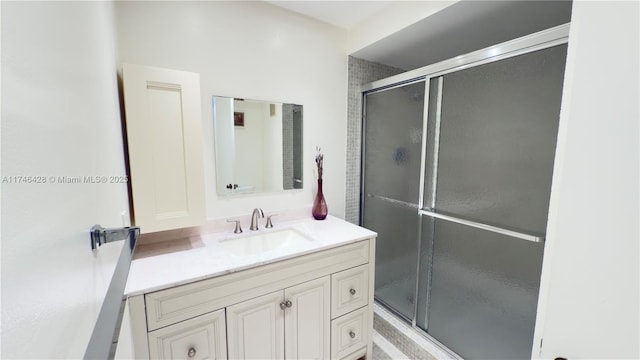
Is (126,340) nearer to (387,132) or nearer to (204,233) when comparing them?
(204,233)

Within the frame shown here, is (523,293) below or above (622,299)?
below

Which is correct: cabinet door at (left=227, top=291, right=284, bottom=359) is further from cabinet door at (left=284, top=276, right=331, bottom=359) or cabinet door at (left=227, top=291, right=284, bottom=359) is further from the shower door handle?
the shower door handle

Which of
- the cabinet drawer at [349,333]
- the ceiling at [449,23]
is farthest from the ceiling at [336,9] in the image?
the cabinet drawer at [349,333]

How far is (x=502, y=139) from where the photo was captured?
4.19ft

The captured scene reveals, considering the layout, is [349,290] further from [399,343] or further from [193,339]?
[193,339]

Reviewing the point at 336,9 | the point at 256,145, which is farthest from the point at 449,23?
the point at 256,145

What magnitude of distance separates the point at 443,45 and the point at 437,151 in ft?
2.87

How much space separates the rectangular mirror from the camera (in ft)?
5.08

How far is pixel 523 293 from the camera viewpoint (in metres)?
1.25

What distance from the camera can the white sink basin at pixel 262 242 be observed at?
1.49m

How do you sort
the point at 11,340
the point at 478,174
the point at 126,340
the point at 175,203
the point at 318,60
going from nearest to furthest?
the point at 11,340 < the point at 126,340 < the point at 175,203 < the point at 478,174 < the point at 318,60

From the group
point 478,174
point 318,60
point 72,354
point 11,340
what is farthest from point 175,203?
point 478,174

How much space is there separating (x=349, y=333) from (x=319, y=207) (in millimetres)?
821

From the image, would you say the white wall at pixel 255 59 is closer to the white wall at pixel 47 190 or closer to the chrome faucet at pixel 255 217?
the chrome faucet at pixel 255 217
